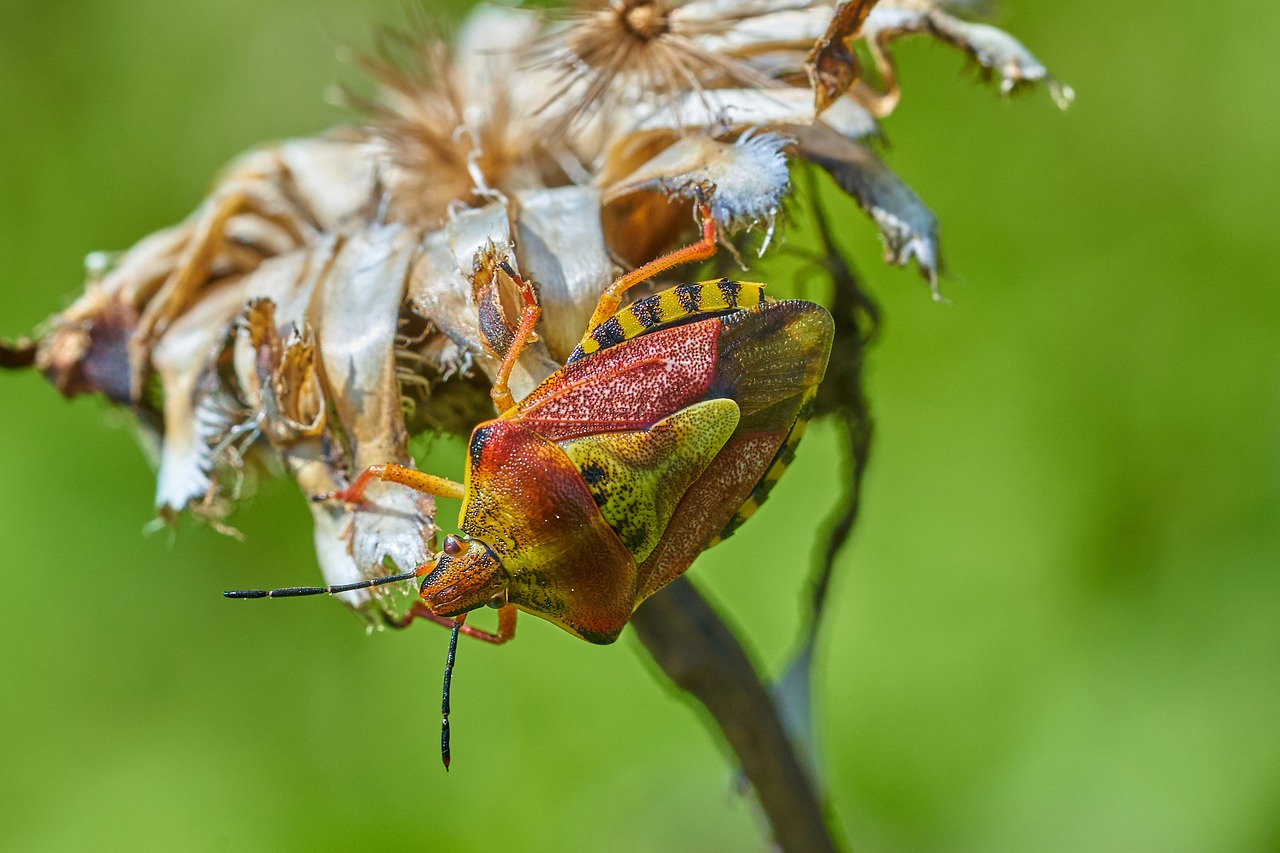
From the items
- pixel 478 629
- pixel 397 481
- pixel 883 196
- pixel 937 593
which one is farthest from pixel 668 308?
pixel 937 593

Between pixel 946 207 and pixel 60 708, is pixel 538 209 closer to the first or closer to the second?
pixel 946 207

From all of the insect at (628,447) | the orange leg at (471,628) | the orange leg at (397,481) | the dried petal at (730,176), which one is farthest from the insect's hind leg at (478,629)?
the dried petal at (730,176)

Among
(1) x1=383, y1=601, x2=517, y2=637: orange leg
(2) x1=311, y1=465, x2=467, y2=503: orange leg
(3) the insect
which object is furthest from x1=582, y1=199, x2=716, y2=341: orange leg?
(1) x1=383, y1=601, x2=517, y2=637: orange leg

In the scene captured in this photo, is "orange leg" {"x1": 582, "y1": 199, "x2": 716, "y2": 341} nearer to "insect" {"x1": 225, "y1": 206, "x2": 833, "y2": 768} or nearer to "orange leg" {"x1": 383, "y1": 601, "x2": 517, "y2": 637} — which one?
"insect" {"x1": 225, "y1": 206, "x2": 833, "y2": 768}

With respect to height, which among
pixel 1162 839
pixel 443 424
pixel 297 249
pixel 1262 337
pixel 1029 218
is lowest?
pixel 1162 839

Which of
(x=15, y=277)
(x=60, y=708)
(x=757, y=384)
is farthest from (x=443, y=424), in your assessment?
(x=15, y=277)

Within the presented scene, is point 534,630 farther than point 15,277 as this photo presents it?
No

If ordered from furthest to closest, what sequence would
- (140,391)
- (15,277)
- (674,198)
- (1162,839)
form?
(15,277) < (1162,839) < (140,391) < (674,198)
